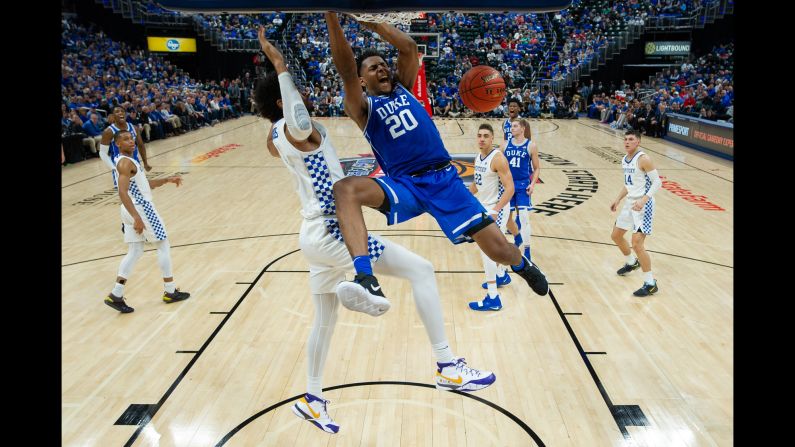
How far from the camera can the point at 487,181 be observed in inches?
A: 259

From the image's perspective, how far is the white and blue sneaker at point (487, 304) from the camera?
A: 611 centimetres

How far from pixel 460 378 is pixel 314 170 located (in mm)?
1448

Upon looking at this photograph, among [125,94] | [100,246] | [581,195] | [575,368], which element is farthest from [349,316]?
[125,94]

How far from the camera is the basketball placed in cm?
547

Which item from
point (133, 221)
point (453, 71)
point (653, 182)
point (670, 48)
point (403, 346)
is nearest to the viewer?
point (403, 346)

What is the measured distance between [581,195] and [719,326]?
19.4ft

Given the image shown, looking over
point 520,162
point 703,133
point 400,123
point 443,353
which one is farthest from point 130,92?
point 443,353

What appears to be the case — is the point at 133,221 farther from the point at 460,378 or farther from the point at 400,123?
the point at 460,378

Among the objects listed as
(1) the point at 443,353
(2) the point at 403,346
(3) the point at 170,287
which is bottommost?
(2) the point at 403,346

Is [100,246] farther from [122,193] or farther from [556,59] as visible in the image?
[556,59]

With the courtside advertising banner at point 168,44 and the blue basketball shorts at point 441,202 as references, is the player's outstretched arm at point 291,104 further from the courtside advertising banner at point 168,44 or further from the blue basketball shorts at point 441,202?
the courtside advertising banner at point 168,44

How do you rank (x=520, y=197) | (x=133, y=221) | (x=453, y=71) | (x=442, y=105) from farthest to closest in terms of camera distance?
1. (x=453, y=71)
2. (x=442, y=105)
3. (x=520, y=197)
4. (x=133, y=221)

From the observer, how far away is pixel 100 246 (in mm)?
8461

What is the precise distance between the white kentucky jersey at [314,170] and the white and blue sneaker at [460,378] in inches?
43.8
